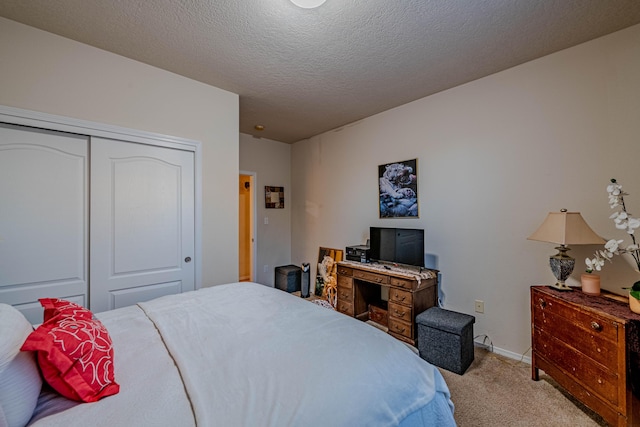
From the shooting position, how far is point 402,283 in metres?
2.72

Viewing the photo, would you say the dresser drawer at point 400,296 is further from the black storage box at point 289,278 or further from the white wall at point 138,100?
the black storage box at point 289,278

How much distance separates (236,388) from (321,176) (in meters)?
3.75

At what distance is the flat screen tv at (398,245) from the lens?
294 centimetres

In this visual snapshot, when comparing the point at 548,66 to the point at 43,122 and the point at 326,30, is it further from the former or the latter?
the point at 43,122

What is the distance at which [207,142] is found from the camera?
283 centimetres

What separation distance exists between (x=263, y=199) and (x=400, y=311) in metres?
2.91

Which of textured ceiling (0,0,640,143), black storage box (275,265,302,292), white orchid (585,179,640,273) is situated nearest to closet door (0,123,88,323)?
textured ceiling (0,0,640,143)

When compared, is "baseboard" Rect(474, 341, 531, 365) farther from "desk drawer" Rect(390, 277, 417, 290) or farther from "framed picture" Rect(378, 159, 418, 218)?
"framed picture" Rect(378, 159, 418, 218)

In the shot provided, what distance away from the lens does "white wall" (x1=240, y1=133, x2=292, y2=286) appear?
4.56 m

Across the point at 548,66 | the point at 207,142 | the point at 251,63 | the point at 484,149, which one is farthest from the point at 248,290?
the point at 548,66

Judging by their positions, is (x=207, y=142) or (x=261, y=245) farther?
(x=261, y=245)

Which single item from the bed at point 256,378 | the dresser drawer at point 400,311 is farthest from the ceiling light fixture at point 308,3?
the dresser drawer at point 400,311

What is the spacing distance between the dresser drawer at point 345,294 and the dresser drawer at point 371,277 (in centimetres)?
23

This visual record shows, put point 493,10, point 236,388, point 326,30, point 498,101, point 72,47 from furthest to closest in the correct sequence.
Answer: point 498,101 → point 72,47 → point 326,30 → point 493,10 → point 236,388
